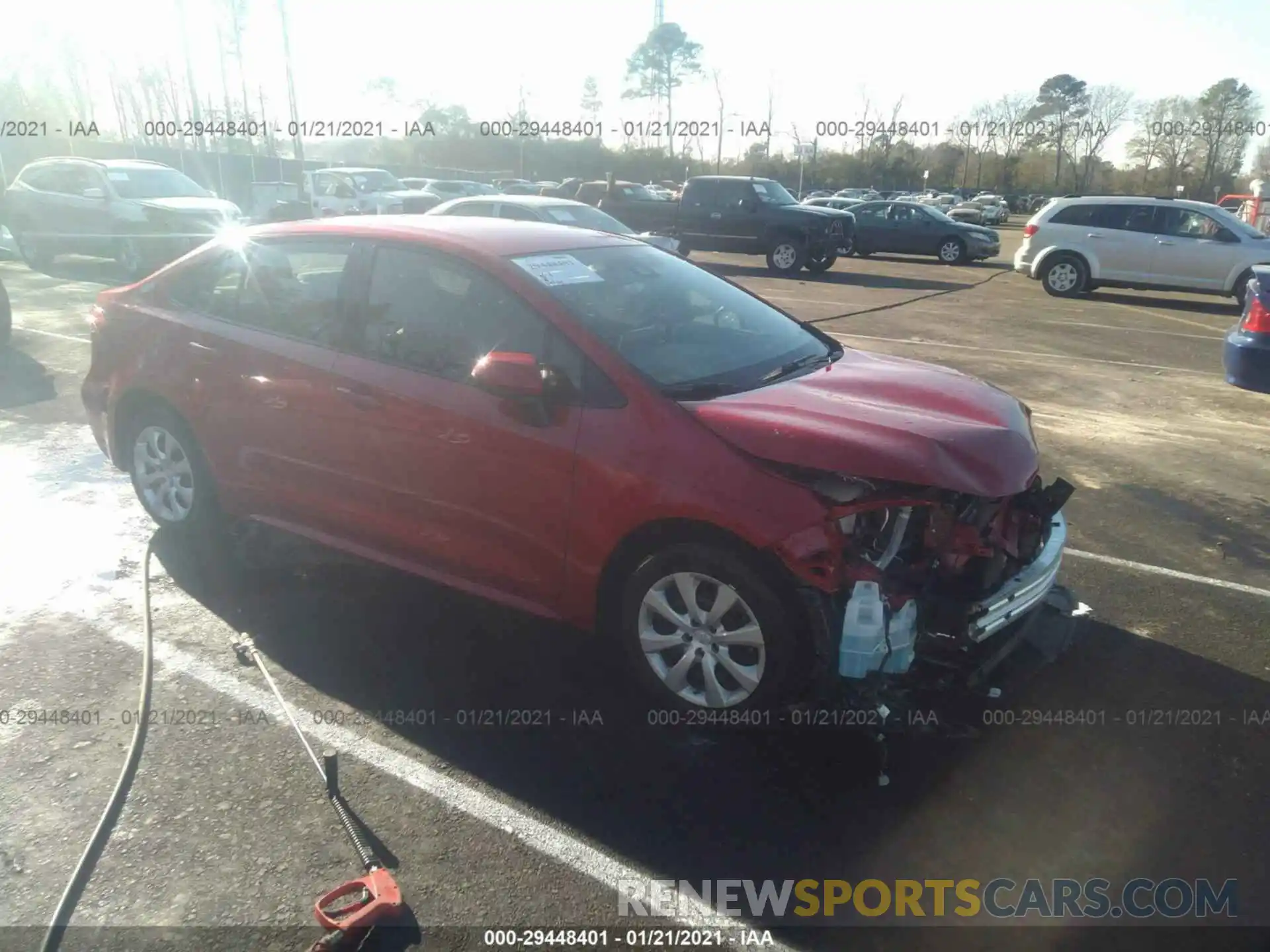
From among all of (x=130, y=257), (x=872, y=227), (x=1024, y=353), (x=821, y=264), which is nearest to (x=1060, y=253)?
(x=821, y=264)

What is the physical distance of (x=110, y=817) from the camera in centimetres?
296

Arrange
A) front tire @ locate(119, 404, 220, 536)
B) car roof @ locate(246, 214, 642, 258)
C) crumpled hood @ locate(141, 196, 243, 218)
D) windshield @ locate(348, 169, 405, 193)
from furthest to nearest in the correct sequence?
windshield @ locate(348, 169, 405, 193), crumpled hood @ locate(141, 196, 243, 218), front tire @ locate(119, 404, 220, 536), car roof @ locate(246, 214, 642, 258)

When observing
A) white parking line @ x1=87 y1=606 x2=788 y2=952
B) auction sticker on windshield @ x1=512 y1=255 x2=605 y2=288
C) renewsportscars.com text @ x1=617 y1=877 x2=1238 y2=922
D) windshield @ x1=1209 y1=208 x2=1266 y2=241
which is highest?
auction sticker on windshield @ x1=512 y1=255 x2=605 y2=288

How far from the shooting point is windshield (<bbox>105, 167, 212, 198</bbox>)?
15609 mm

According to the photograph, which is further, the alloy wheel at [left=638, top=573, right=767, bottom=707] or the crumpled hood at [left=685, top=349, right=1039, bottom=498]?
the alloy wheel at [left=638, top=573, right=767, bottom=707]

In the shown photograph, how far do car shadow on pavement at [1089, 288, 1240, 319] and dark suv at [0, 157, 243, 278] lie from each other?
50.8ft

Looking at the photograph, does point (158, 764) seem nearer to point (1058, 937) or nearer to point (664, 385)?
point (664, 385)

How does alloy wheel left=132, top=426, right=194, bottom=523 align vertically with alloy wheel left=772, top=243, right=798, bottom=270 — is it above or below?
above

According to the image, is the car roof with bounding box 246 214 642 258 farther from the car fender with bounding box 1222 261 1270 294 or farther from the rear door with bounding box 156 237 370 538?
the car fender with bounding box 1222 261 1270 294

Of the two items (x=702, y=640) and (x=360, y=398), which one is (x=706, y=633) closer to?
(x=702, y=640)

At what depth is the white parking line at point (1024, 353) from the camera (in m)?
10.6

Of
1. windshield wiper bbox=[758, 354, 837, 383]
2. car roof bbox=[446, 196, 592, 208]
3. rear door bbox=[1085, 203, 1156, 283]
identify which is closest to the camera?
windshield wiper bbox=[758, 354, 837, 383]

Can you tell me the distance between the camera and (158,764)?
128 inches

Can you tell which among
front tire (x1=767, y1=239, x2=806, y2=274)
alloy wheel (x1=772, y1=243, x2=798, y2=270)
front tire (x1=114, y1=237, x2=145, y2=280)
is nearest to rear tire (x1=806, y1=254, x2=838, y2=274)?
front tire (x1=767, y1=239, x2=806, y2=274)
